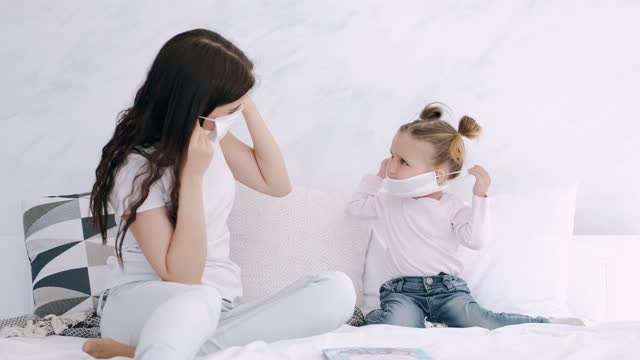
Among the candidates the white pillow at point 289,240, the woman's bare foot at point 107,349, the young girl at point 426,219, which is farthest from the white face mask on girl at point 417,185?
the woman's bare foot at point 107,349

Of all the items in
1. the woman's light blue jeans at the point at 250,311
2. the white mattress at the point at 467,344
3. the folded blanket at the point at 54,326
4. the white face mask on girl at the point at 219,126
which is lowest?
the folded blanket at the point at 54,326

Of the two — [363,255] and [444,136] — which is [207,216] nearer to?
[363,255]

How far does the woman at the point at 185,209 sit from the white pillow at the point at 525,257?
0.73 m

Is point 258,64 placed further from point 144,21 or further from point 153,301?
point 153,301

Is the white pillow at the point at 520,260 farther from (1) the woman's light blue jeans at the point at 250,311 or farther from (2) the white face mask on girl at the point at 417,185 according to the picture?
(1) the woman's light blue jeans at the point at 250,311

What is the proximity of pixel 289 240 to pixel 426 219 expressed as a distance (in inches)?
15.4

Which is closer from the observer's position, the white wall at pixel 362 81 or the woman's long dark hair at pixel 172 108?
the woman's long dark hair at pixel 172 108

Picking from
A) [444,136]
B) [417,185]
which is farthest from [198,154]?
[444,136]

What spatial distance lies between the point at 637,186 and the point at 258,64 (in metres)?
1.40

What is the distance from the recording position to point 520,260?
231 cm

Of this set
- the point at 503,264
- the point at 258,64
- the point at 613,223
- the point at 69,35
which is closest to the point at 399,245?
the point at 503,264

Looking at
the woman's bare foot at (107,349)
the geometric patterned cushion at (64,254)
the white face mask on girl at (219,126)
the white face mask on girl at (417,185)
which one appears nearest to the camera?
the woman's bare foot at (107,349)

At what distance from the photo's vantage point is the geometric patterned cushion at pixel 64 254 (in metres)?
2.11

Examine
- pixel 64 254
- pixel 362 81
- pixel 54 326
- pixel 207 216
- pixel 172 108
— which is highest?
pixel 362 81
